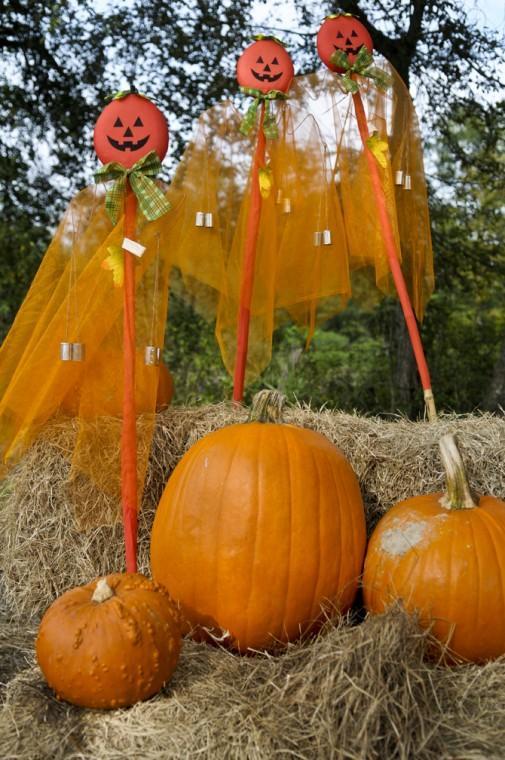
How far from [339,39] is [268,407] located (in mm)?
1937

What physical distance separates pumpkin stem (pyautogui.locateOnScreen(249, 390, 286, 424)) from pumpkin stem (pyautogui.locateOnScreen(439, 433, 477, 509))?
0.52 m

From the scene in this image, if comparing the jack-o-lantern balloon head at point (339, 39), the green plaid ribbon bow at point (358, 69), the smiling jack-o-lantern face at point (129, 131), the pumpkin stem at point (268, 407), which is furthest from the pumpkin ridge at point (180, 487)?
the jack-o-lantern balloon head at point (339, 39)

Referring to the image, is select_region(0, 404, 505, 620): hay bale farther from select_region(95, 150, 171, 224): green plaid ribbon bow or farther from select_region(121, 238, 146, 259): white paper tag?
select_region(95, 150, 171, 224): green plaid ribbon bow

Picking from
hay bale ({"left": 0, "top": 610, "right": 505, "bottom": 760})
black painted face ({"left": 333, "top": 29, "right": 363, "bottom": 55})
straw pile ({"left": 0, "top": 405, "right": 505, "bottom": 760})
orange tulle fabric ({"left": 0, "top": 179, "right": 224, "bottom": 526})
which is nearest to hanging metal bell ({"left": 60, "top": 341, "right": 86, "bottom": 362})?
orange tulle fabric ({"left": 0, "top": 179, "right": 224, "bottom": 526})

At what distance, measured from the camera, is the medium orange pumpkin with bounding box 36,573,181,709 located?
5.74ft

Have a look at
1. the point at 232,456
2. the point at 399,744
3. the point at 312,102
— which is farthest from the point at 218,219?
the point at 399,744

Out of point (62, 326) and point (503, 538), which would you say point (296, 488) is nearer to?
point (503, 538)

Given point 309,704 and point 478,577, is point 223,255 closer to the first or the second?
point 478,577

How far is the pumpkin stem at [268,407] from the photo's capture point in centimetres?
233

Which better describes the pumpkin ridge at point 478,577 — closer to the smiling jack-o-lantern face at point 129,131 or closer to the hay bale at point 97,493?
the hay bale at point 97,493

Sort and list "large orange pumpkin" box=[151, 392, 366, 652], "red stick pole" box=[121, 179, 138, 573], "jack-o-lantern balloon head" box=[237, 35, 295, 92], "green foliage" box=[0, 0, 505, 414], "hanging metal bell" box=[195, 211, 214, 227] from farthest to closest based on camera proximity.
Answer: "green foliage" box=[0, 0, 505, 414] → "jack-o-lantern balloon head" box=[237, 35, 295, 92] → "hanging metal bell" box=[195, 211, 214, 227] → "red stick pole" box=[121, 179, 138, 573] → "large orange pumpkin" box=[151, 392, 366, 652]

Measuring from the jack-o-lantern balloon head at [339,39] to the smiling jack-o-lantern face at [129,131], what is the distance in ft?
3.61

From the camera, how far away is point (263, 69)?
10.3ft

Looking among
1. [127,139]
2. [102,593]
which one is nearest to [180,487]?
[102,593]
